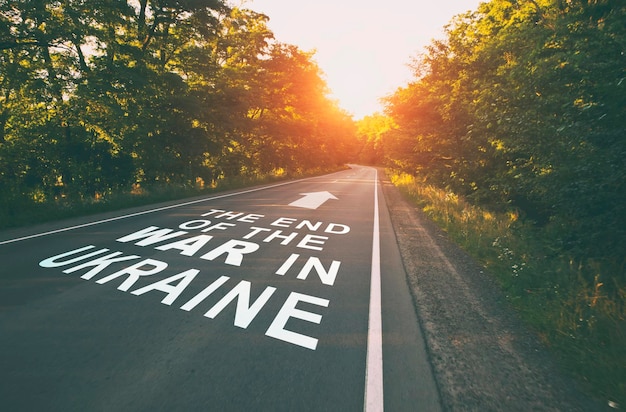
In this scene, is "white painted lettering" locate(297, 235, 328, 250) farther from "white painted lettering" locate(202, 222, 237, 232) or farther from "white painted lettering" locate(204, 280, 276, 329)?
"white painted lettering" locate(204, 280, 276, 329)

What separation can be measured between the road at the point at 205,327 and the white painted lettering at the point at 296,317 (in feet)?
0.07

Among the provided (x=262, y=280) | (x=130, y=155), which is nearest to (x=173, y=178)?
(x=130, y=155)

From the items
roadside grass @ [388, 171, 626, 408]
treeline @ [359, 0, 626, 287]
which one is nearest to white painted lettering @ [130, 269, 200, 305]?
roadside grass @ [388, 171, 626, 408]

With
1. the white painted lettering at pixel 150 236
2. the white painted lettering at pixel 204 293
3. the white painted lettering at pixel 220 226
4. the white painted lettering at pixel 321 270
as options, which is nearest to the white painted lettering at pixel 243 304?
the white painted lettering at pixel 204 293

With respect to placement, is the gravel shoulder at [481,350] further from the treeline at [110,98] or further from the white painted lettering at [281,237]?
the treeline at [110,98]

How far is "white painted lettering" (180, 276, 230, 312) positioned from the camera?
4.08 m

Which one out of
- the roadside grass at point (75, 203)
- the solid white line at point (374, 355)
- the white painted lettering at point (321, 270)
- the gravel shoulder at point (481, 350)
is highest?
the roadside grass at point (75, 203)

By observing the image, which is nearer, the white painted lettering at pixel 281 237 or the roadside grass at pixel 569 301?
the roadside grass at pixel 569 301

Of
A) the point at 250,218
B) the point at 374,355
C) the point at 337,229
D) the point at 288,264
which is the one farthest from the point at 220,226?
the point at 374,355

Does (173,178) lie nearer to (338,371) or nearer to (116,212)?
(116,212)

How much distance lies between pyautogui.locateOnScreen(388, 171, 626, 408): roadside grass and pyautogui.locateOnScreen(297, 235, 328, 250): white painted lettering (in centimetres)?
342

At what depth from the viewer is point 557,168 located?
632cm

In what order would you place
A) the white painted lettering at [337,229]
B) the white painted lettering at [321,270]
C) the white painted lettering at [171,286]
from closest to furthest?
the white painted lettering at [171,286] < the white painted lettering at [321,270] < the white painted lettering at [337,229]

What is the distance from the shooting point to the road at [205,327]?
8.64ft
